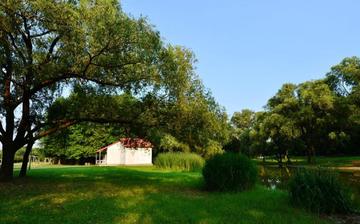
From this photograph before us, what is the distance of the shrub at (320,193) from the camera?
31.5 feet

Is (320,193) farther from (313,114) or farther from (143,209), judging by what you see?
(313,114)

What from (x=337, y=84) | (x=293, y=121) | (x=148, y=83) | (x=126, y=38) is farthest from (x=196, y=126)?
(x=337, y=84)

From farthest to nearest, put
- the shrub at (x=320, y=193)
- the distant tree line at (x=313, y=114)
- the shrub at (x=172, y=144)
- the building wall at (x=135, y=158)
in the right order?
the building wall at (x=135, y=158)
the distant tree line at (x=313, y=114)
the shrub at (x=172, y=144)
the shrub at (x=320, y=193)

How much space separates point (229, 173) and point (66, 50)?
8.11 meters

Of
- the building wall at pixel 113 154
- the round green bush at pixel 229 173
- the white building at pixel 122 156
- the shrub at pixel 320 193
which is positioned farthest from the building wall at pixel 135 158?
the shrub at pixel 320 193

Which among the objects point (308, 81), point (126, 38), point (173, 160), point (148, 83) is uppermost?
point (308, 81)

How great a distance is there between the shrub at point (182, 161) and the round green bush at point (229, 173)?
13.5 m

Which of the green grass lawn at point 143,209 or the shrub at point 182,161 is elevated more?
the shrub at point 182,161

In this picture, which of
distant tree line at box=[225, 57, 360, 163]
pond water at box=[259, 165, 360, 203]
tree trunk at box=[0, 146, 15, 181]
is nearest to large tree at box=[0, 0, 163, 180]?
tree trunk at box=[0, 146, 15, 181]

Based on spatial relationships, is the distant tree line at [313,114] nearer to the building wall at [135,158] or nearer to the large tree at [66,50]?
the building wall at [135,158]

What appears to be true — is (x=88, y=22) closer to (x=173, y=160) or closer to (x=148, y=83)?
(x=148, y=83)

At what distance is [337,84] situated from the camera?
53719 mm

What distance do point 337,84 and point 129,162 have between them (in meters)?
32.4

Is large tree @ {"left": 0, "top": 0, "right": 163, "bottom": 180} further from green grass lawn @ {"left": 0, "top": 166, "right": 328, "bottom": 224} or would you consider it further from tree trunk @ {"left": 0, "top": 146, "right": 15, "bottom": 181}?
green grass lawn @ {"left": 0, "top": 166, "right": 328, "bottom": 224}
